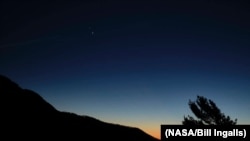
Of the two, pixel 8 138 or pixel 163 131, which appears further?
pixel 8 138

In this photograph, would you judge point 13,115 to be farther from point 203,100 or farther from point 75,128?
point 203,100

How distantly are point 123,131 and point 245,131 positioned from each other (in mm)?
32199

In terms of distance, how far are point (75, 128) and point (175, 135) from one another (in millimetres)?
25986

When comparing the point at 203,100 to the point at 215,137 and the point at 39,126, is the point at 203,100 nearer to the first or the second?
the point at 215,137

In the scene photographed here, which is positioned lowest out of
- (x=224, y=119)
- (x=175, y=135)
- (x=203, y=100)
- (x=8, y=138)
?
(x=8, y=138)

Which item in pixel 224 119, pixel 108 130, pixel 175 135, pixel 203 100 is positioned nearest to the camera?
pixel 175 135

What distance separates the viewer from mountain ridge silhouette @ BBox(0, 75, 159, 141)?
30.7m

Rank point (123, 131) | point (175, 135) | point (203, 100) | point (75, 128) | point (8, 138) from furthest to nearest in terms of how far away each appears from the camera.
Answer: point (123, 131), point (75, 128), point (203, 100), point (8, 138), point (175, 135)

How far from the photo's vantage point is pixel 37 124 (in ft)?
112

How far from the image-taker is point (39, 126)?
110 ft

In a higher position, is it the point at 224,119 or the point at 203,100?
the point at 203,100

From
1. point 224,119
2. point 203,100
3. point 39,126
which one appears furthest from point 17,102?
point 224,119

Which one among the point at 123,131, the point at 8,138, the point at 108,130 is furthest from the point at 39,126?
the point at 123,131

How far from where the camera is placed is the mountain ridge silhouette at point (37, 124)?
30734mm
